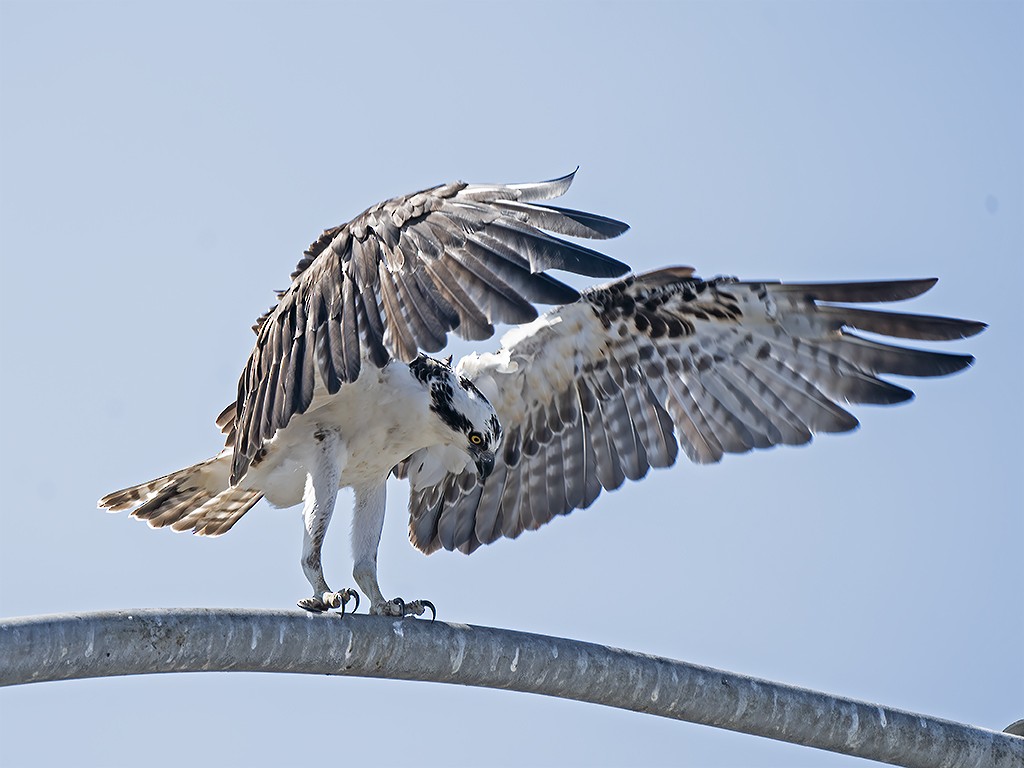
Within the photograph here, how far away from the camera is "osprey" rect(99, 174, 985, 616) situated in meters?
6.05

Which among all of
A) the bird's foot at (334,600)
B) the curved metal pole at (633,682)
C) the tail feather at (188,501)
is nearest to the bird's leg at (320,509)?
the bird's foot at (334,600)

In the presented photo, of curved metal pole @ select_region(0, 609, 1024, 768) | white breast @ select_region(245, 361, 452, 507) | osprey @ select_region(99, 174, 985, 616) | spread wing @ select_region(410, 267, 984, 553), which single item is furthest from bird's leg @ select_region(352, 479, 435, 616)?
curved metal pole @ select_region(0, 609, 1024, 768)

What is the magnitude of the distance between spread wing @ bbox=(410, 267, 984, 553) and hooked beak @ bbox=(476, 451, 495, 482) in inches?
33.3

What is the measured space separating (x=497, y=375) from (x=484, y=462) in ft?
3.08

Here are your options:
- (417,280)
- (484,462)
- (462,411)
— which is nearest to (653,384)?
(484,462)

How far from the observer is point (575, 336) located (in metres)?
8.49

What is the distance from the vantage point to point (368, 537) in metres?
7.78

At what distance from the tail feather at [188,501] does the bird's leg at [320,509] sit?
3.73 ft

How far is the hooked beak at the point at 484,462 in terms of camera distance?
7.77m

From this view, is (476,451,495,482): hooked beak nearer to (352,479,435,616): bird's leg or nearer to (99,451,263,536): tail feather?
(352,479,435,616): bird's leg

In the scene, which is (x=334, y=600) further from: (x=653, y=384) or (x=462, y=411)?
(x=653, y=384)

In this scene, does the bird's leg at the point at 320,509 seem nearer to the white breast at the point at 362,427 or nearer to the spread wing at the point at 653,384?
the white breast at the point at 362,427

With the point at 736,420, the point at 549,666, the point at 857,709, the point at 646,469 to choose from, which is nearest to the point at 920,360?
the point at 736,420

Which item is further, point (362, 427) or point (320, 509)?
point (362, 427)
